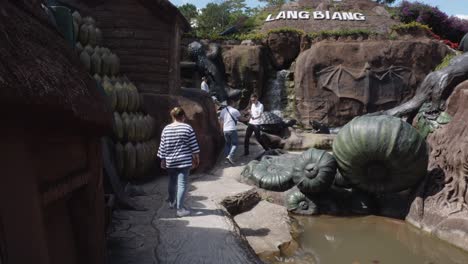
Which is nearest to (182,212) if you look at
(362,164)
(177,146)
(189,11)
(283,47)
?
(177,146)

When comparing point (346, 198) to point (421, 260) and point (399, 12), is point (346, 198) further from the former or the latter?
point (399, 12)

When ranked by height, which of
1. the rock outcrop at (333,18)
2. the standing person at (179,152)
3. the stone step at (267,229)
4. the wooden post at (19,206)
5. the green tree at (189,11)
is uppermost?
the green tree at (189,11)

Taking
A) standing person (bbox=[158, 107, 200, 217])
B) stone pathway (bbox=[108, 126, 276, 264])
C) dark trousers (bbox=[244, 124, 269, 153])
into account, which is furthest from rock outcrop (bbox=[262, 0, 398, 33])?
standing person (bbox=[158, 107, 200, 217])

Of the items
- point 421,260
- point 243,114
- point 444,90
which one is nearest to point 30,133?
point 421,260

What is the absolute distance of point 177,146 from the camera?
483 cm

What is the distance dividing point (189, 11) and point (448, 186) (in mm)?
31175

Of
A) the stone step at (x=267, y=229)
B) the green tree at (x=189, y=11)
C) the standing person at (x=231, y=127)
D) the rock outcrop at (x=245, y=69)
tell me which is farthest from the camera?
the green tree at (x=189, y=11)

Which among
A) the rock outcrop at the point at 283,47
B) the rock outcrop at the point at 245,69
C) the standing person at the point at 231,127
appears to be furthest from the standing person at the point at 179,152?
the rock outcrop at the point at 283,47

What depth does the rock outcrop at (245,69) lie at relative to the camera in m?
17.3

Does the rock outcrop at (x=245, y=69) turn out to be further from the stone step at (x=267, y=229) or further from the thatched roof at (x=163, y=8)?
the stone step at (x=267, y=229)

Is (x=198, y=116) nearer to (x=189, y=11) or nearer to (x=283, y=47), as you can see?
(x=283, y=47)

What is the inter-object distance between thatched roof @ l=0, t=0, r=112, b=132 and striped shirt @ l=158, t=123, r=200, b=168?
2136 mm

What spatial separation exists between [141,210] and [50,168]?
309cm

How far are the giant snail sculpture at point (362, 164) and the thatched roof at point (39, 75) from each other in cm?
458
